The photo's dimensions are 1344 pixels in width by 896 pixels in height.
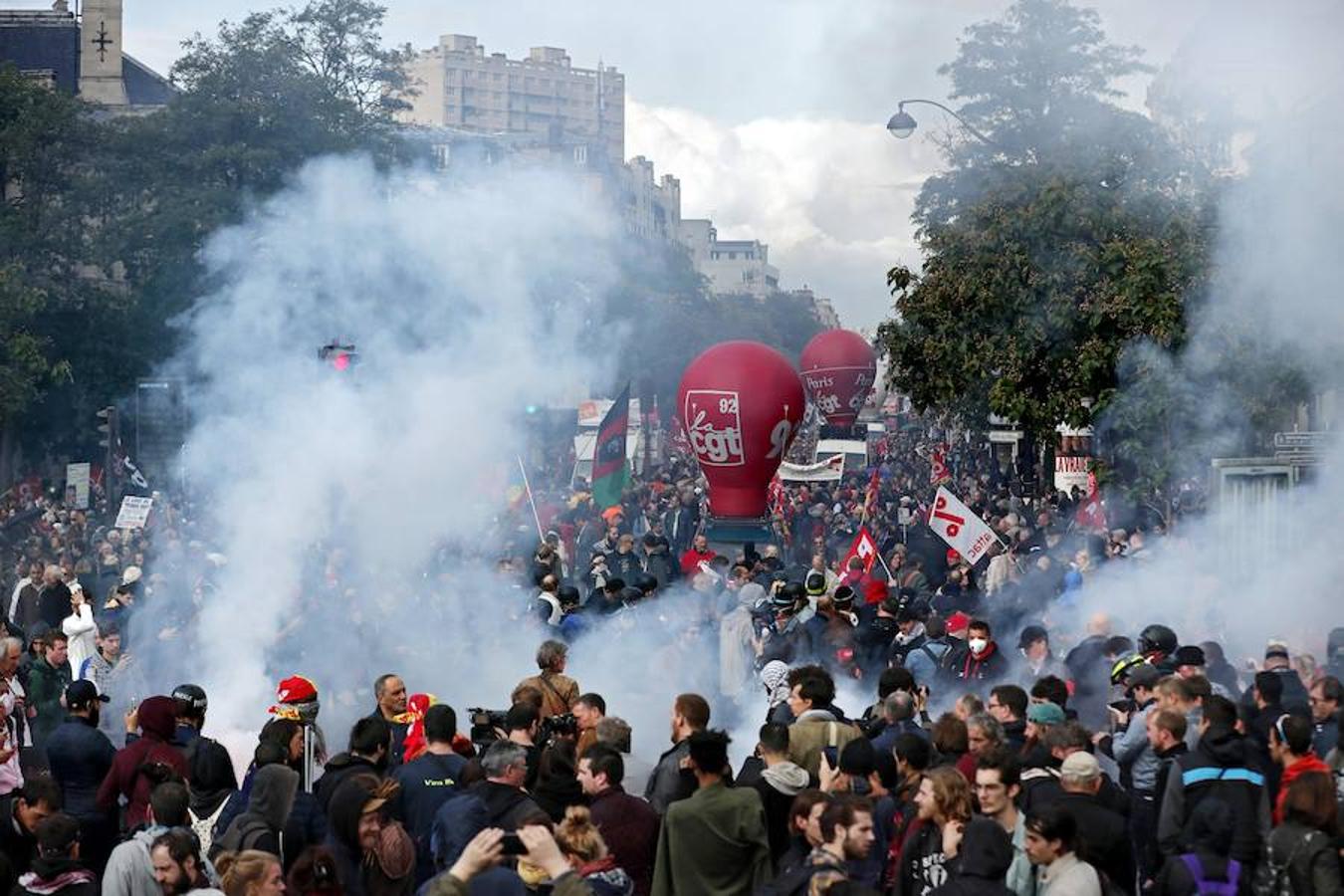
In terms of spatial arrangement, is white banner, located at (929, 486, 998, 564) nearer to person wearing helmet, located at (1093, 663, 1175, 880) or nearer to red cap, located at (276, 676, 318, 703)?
person wearing helmet, located at (1093, 663, 1175, 880)

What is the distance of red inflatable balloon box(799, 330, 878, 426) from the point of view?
48094 millimetres

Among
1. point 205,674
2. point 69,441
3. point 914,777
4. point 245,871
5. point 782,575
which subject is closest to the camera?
point 245,871

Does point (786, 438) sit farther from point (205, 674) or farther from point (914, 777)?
point (914, 777)

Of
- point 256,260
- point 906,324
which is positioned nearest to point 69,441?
point 256,260

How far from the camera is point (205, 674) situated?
1800cm

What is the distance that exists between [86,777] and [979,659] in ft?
20.1

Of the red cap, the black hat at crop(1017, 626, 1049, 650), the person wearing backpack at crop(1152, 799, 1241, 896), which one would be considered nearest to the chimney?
the black hat at crop(1017, 626, 1049, 650)

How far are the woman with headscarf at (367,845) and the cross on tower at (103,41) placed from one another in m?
59.7

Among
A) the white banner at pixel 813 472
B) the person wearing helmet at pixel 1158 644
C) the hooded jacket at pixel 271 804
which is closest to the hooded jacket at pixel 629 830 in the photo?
the hooded jacket at pixel 271 804

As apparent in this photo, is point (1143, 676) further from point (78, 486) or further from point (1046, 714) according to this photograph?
point (78, 486)

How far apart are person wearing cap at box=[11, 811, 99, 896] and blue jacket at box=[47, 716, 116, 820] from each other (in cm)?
231

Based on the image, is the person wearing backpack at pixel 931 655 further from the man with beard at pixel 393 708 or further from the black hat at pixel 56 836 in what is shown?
the black hat at pixel 56 836

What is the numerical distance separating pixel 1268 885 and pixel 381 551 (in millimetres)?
14514

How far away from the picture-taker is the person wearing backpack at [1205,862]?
27.8 feet
